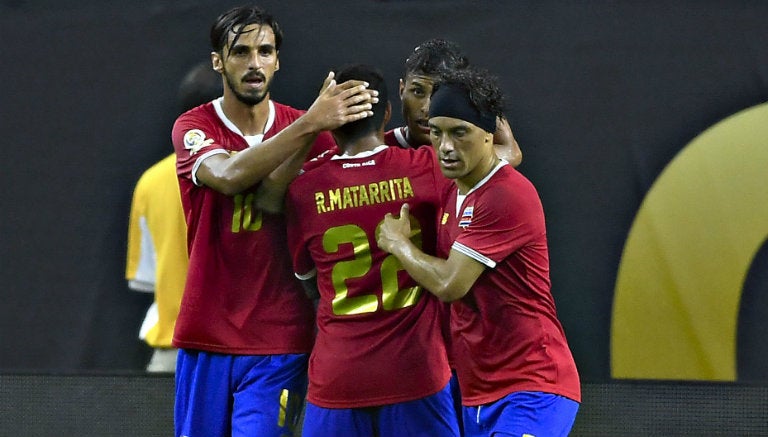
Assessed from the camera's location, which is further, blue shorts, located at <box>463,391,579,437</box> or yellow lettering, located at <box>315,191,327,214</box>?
yellow lettering, located at <box>315,191,327,214</box>

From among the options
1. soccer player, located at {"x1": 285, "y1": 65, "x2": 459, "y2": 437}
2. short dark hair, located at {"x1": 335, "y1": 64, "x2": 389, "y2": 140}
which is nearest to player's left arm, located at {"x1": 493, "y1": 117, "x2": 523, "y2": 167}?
soccer player, located at {"x1": 285, "y1": 65, "x2": 459, "y2": 437}

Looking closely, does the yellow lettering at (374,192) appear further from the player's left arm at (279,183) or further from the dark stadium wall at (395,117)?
the dark stadium wall at (395,117)

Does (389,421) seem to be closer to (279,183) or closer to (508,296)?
(508,296)

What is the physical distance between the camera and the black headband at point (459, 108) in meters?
3.51

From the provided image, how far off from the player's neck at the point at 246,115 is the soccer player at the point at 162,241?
88 cm

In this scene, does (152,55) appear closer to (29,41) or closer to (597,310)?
(29,41)

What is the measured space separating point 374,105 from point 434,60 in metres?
0.57

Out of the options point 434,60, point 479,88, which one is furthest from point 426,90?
point 479,88

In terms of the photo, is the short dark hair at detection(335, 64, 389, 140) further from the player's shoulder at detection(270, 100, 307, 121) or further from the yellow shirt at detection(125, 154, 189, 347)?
the yellow shirt at detection(125, 154, 189, 347)

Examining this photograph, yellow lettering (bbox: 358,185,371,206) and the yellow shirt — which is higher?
yellow lettering (bbox: 358,185,371,206)

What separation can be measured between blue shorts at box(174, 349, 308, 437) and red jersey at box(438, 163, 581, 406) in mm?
690

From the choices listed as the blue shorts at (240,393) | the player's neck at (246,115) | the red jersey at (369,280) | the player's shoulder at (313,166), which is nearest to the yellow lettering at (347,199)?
the red jersey at (369,280)

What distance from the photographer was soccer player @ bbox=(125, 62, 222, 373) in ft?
16.0

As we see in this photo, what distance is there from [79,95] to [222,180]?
160cm
